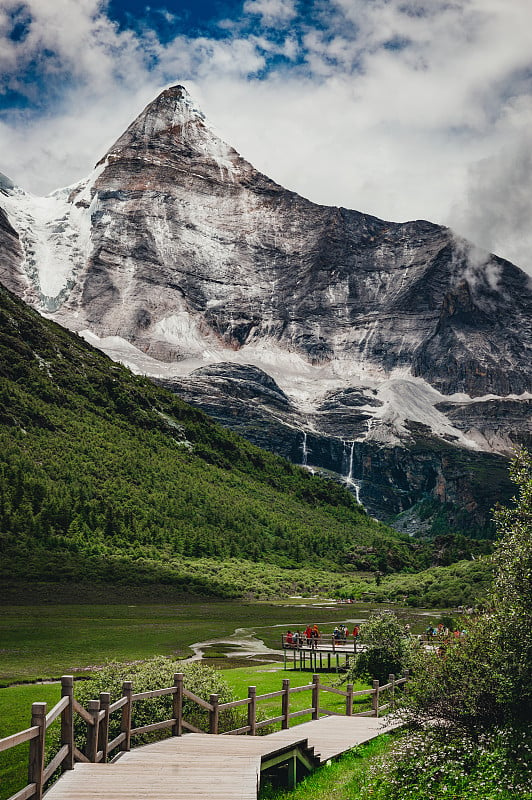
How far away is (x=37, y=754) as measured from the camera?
40.3ft

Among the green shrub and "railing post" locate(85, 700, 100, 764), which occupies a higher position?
"railing post" locate(85, 700, 100, 764)

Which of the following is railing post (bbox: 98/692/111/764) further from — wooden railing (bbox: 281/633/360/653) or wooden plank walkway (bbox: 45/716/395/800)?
wooden railing (bbox: 281/633/360/653)

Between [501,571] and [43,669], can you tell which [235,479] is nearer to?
[43,669]

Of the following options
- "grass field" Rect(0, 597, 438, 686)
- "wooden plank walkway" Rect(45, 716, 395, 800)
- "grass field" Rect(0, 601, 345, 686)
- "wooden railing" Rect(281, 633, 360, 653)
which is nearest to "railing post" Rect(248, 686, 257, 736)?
"wooden plank walkway" Rect(45, 716, 395, 800)

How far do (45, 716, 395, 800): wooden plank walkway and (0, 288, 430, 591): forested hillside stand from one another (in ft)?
221

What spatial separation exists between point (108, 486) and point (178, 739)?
4187 inches

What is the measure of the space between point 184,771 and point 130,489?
112 meters

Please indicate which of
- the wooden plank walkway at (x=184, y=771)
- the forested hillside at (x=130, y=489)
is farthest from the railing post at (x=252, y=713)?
the forested hillside at (x=130, y=489)

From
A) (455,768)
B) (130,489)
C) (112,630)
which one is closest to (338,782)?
(455,768)

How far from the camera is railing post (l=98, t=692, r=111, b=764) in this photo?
15.6 metres

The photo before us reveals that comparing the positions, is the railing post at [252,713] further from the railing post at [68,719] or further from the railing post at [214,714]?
the railing post at [68,719]

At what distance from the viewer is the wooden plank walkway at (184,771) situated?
12766 mm

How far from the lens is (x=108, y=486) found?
4791 inches

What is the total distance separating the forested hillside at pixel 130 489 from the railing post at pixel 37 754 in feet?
236
